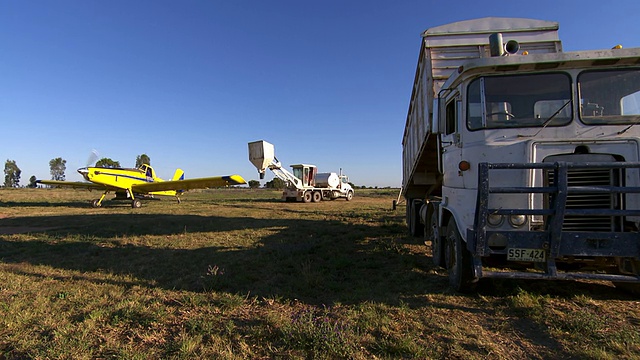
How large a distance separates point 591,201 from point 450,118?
2.01 meters

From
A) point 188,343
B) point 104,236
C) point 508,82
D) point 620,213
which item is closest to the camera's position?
point 188,343

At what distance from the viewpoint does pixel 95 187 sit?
20375 millimetres

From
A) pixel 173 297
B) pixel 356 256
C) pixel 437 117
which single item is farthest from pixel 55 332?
pixel 437 117

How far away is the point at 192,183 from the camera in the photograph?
19.5 meters

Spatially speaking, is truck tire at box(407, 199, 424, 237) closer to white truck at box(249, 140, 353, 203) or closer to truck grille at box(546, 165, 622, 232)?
truck grille at box(546, 165, 622, 232)

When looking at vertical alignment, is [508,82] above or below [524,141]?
above

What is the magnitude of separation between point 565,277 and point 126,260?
701 centimetres

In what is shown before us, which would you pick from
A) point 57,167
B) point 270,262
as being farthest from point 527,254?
point 57,167

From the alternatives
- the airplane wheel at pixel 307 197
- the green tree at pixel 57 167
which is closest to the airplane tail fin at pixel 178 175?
the airplane wheel at pixel 307 197

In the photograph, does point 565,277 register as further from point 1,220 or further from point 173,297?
point 1,220

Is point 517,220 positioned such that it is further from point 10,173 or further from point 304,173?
point 10,173

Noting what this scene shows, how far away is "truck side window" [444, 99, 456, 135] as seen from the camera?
14.6 feet

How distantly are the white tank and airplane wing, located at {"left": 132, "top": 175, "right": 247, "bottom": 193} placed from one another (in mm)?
11925

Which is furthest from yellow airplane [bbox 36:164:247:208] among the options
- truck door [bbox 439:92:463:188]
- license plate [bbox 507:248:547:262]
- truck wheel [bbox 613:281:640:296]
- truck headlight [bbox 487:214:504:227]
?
truck wheel [bbox 613:281:640:296]
